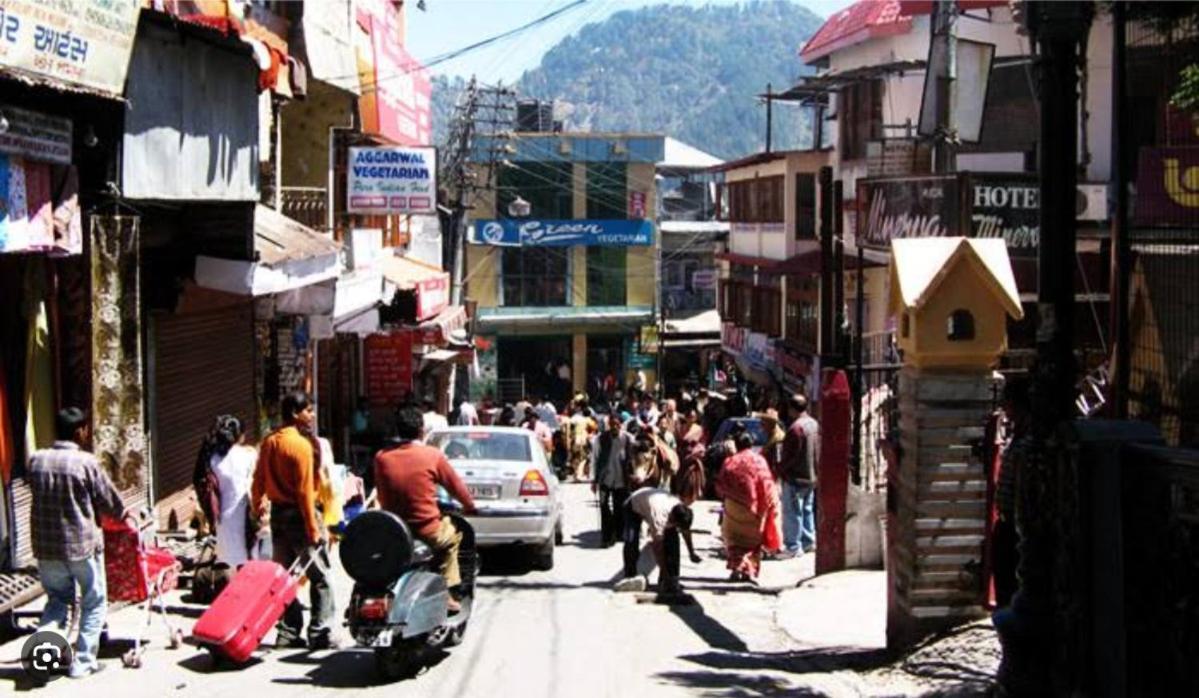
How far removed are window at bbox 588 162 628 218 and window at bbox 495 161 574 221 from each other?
80cm

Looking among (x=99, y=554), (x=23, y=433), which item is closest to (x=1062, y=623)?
(x=99, y=554)

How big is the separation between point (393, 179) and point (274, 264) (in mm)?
10452

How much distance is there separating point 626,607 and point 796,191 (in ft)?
93.0

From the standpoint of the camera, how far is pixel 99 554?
909 centimetres

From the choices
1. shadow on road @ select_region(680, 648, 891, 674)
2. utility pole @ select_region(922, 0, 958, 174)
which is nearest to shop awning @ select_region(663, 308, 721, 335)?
utility pole @ select_region(922, 0, 958, 174)

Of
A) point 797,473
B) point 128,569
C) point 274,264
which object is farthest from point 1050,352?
point 274,264

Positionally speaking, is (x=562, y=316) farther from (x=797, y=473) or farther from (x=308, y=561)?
(x=308, y=561)

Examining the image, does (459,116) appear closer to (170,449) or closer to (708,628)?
(170,449)

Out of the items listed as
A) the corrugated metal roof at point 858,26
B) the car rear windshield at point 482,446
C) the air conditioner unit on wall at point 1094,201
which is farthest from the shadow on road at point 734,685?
the corrugated metal roof at point 858,26

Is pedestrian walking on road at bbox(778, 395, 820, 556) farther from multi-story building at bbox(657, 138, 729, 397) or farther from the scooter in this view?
multi-story building at bbox(657, 138, 729, 397)

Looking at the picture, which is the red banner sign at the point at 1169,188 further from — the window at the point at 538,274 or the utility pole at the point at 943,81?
the window at the point at 538,274

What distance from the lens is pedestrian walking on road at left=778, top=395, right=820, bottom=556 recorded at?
16.2 metres

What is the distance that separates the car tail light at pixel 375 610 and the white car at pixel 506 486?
5733 millimetres

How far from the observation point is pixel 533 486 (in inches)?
604
